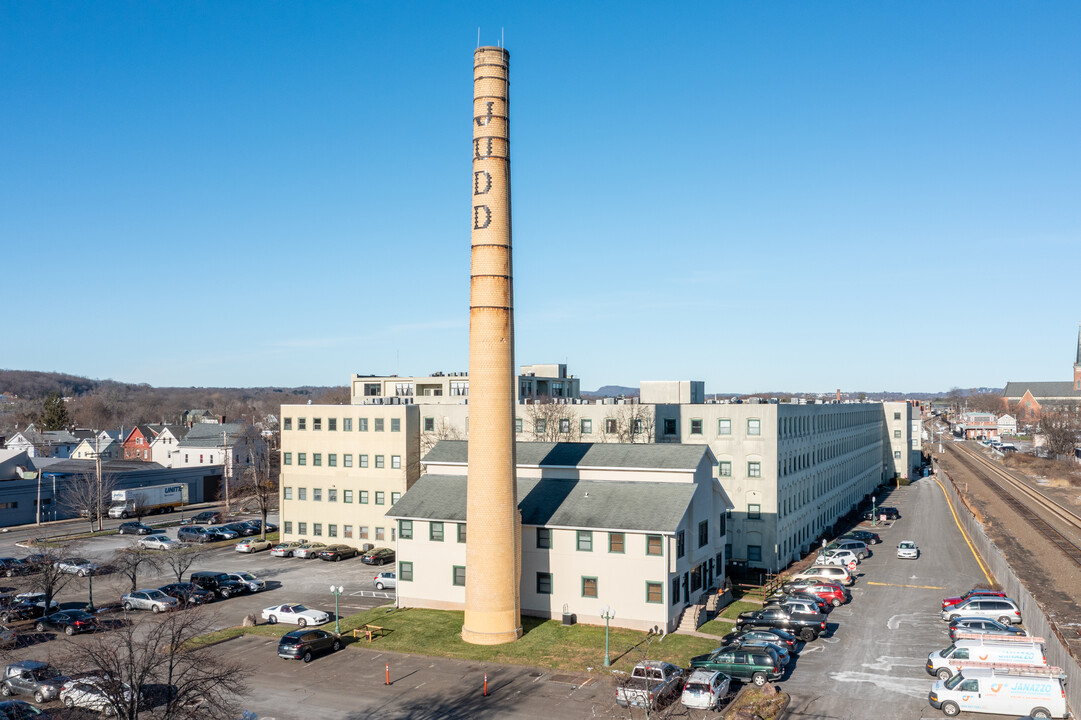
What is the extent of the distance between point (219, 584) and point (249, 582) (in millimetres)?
2111

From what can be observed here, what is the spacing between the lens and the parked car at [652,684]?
32.8 m

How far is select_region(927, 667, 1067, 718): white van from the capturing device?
33219 mm

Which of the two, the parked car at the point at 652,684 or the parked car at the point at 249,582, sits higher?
the parked car at the point at 652,684

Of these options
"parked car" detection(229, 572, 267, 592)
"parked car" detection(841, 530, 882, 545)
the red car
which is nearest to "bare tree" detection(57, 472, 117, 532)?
"parked car" detection(229, 572, 267, 592)

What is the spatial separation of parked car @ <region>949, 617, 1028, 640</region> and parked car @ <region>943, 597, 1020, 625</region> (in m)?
2.54

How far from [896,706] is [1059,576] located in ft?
114

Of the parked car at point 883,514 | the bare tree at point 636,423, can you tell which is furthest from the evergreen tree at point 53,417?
the parked car at point 883,514

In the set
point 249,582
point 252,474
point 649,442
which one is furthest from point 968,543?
point 252,474

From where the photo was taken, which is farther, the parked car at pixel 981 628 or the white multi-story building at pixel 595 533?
the white multi-story building at pixel 595 533

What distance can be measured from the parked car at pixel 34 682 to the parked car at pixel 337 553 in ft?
113

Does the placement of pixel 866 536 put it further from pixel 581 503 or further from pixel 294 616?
Answer: pixel 294 616

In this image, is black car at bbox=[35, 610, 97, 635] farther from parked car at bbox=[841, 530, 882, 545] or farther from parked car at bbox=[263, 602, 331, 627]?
parked car at bbox=[841, 530, 882, 545]

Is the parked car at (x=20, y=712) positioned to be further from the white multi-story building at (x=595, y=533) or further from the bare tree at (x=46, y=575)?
the white multi-story building at (x=595, y=533)

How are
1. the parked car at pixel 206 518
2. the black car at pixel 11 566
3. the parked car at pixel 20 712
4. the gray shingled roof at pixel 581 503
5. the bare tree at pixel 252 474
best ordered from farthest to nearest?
the bare tree at pixel 252 474 → the parked car at pixel 206 518 → the black car at pixel 11 566 → the gray shingled roof at pixel 581 503 → the parked car at pixel 20 712
